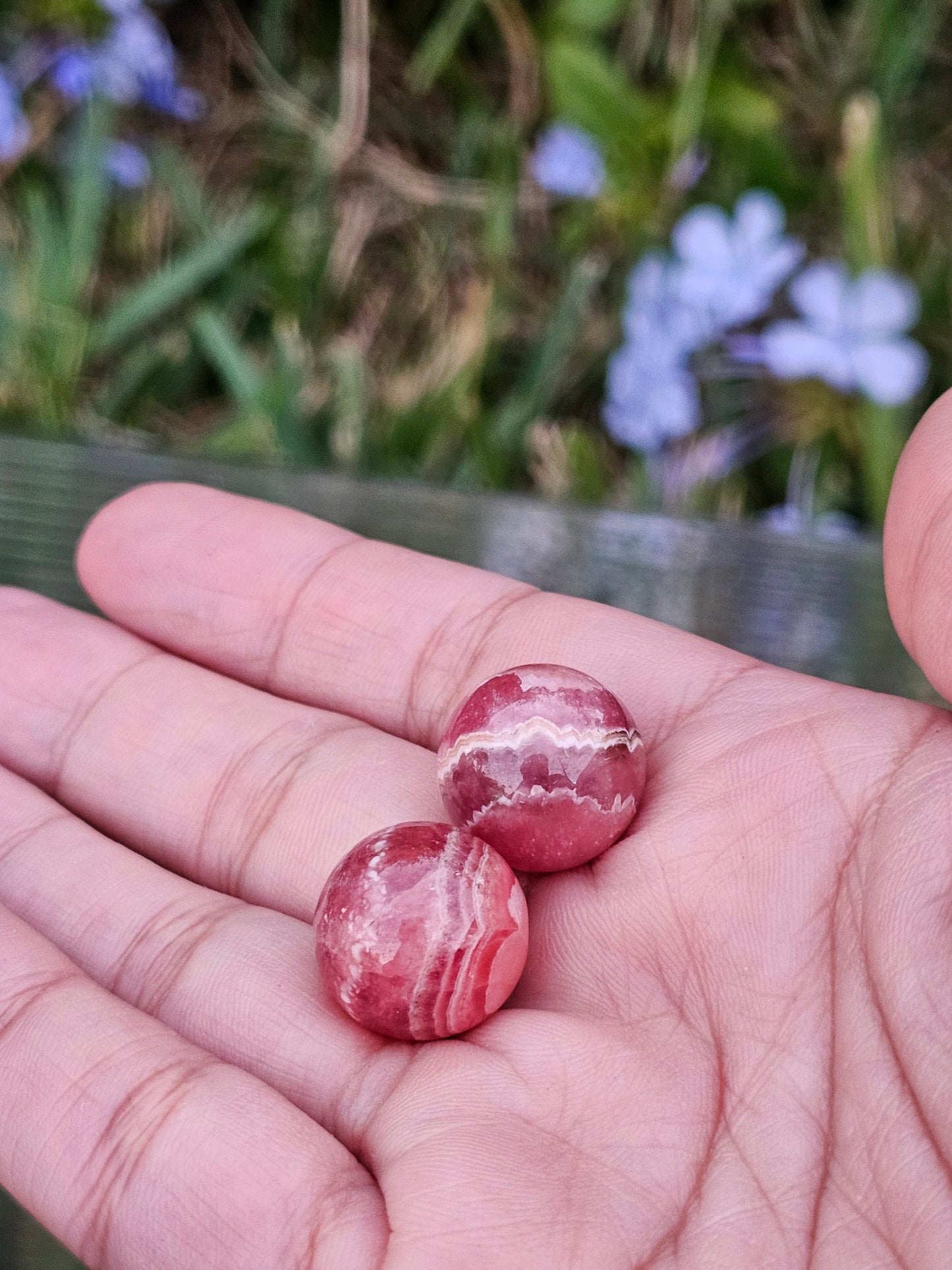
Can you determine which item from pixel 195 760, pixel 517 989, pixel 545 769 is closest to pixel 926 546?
pixel 545 769

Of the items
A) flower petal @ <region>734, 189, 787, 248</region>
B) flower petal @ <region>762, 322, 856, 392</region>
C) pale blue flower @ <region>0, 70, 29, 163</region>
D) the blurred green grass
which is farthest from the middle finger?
pale blue flower @ <region>0, 70, 29, 163</region>

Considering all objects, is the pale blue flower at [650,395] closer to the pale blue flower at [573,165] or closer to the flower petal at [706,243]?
the flower petal at [706,243]

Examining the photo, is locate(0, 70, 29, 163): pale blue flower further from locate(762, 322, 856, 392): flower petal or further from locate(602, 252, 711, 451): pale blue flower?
locate(762, 322, 856, 392): flower petal

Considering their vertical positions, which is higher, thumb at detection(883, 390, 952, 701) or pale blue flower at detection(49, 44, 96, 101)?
pale blue flower at detection(49, 44, 96, 101)

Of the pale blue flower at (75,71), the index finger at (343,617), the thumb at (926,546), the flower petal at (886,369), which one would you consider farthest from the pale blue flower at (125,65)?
the thumb at (926,546)

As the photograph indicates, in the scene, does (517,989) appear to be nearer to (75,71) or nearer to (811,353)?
(811,353)

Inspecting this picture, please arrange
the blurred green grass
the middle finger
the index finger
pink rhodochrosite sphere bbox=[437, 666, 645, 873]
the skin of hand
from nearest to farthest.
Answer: the skin of hand → pink rhodochrosite sphere bbox=[437, 666, 645, 873] → the middle finger → the index finger → the blurred green grass

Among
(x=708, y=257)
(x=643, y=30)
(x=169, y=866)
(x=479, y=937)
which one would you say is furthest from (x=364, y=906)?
(x=643, y=30)
